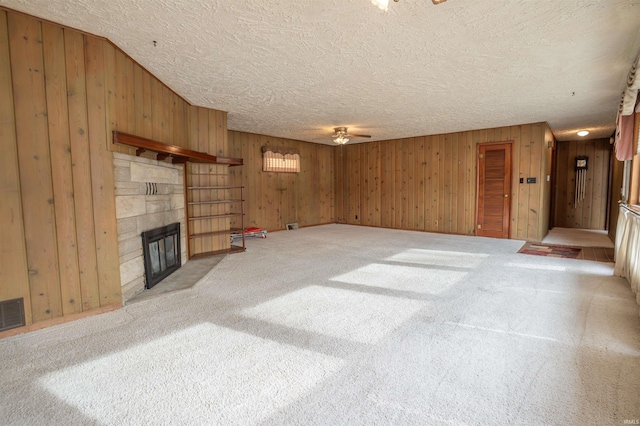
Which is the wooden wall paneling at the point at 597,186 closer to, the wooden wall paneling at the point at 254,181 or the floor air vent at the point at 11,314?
the wooden wall paneling at the point at 254,181

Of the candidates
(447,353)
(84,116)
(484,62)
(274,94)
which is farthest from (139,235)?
(484,62)

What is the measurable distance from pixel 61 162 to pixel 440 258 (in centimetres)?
459

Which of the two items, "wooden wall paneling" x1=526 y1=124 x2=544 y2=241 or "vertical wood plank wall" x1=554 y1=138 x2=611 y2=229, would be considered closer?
"wooden wall paneling" x1=526 y1=124 x2=544 y2=241

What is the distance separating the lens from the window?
766 cm

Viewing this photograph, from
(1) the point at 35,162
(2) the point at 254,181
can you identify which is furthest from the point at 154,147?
(2) the point at 254,181

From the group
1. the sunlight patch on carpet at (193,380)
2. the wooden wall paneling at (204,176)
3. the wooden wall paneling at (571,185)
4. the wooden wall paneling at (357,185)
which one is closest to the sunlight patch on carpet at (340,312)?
the sunlight patch on carpet at (193,380)

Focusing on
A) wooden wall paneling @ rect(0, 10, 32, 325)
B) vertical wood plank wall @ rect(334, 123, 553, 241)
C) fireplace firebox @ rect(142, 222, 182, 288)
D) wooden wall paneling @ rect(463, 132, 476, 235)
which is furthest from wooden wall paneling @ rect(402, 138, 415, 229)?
wooden wall paneling @ rect(0, 10, 32, 325)

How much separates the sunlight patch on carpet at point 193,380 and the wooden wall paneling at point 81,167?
3.29ft

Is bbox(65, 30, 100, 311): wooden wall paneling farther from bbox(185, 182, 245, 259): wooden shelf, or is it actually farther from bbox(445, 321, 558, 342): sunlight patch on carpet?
bbox(445, 321, 558, 342): sunlight patch on carpet

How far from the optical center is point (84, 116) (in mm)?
2676

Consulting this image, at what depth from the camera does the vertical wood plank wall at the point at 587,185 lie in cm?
809

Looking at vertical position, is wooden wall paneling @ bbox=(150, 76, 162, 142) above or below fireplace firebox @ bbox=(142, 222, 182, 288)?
above

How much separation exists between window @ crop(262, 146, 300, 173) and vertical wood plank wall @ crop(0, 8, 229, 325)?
458cm

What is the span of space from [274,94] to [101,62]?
6.81ft
